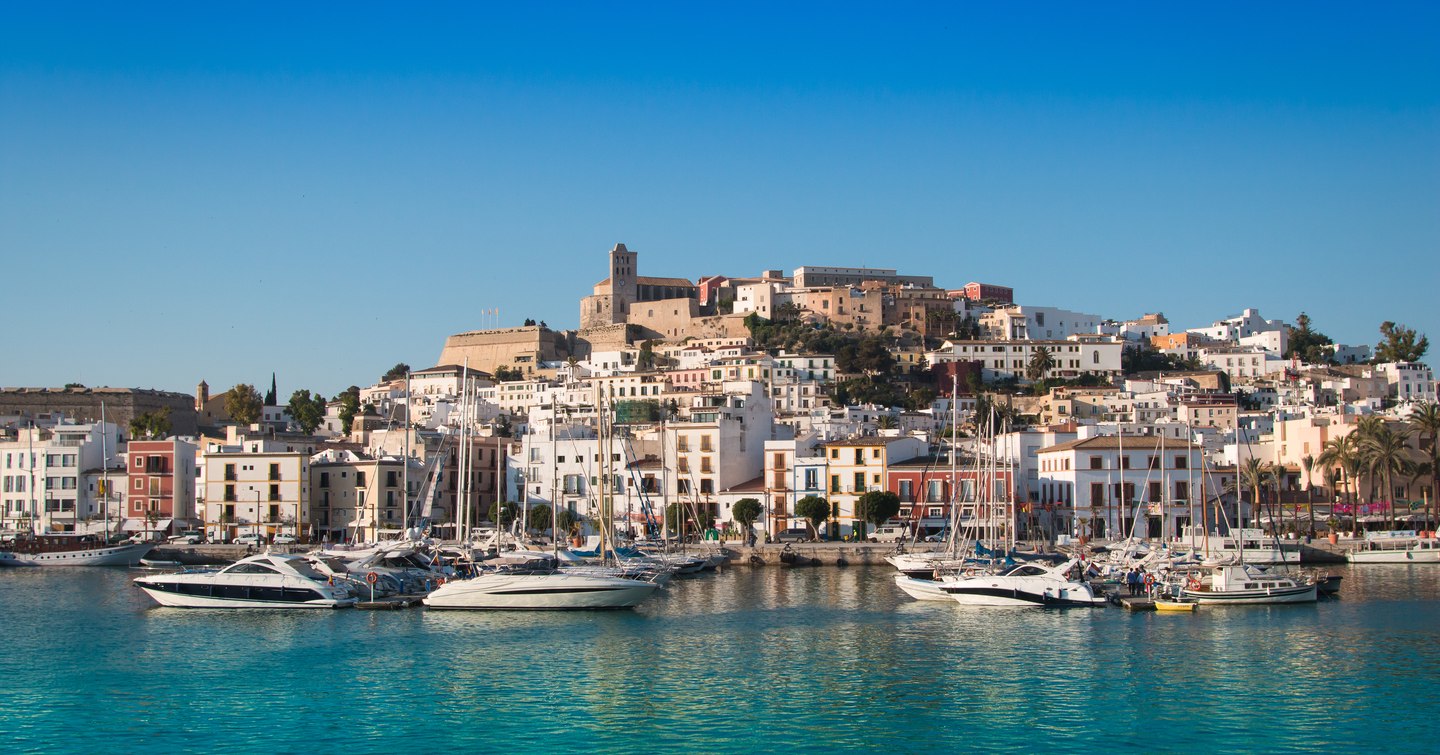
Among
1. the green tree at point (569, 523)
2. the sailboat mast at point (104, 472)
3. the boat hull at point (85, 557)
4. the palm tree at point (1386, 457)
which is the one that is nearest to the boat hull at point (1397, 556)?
the palm tree at point (1386, 457)

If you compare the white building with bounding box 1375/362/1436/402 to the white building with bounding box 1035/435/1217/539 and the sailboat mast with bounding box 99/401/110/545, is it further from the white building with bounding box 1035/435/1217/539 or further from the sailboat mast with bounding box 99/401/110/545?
the sailboat mast with bounding box 99/401/110/545

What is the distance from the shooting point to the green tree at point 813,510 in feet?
209

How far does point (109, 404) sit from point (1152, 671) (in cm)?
9928

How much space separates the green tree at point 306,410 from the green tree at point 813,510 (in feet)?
187

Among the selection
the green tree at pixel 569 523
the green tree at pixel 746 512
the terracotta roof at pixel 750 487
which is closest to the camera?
the green tree at pixel 746 512

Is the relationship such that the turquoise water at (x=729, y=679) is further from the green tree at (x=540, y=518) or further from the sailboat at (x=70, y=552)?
the green tree at (x=540, y=518)

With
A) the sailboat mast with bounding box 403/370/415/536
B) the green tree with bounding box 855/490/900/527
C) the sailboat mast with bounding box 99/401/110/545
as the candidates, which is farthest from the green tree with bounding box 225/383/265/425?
the green tree with bounding box 855/490/900/527

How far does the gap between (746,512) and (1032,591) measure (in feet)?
78.9

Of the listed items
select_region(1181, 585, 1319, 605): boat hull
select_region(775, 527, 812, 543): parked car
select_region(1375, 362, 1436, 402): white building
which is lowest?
select_region(1181, 585, 1319, 605): boat hull

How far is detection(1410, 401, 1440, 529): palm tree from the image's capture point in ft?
211

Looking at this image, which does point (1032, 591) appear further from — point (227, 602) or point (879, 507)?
point (227, 602)

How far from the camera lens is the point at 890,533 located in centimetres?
6328

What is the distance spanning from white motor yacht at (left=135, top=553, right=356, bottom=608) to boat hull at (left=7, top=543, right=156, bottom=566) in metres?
23.1

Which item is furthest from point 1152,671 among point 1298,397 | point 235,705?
point 1298,397
